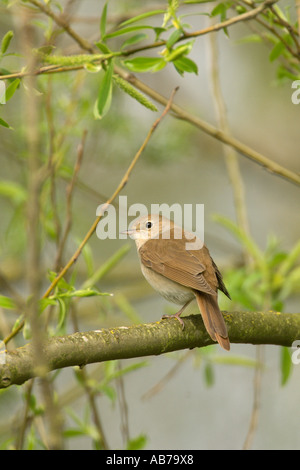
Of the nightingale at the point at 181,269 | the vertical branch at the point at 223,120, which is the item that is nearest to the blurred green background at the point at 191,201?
the vertical branch at the point at 223,120

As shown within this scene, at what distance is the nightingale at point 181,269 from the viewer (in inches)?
140

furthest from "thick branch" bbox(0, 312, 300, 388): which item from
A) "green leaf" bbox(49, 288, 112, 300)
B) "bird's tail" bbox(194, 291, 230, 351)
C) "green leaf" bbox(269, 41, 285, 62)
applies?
"green leaf" bbox(269, 41, 285, 62)

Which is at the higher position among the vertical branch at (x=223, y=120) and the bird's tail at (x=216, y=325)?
the vertical branch at (x=223, y=120)

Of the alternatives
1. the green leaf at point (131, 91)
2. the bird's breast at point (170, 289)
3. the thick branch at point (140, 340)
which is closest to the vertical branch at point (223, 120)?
the bird's breast at point (170, 289)

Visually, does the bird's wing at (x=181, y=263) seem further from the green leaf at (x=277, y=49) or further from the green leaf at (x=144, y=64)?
the green leaf at (x=144, y=64)

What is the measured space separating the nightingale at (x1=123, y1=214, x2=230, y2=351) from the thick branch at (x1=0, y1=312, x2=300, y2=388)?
163mm

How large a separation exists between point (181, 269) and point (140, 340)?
1.09 meters

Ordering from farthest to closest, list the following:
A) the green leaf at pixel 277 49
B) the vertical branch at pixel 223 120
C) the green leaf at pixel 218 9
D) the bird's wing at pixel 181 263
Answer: the vertical branch at pixel 223 120
the bird's wing at pixel 181 263
the green leaf at pixel 277 49
the green leaf at pixel 218 9

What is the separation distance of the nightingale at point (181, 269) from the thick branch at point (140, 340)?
163 mm

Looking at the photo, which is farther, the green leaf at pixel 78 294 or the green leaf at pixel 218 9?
the green leaf at pixel 218 9

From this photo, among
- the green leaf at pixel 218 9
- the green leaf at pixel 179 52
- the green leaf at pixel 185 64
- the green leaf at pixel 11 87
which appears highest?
the green leaf at pixel 218 9

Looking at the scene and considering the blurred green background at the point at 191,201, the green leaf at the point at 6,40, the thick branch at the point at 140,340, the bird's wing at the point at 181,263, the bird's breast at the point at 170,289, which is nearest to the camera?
the thick branch at the point at 140,340

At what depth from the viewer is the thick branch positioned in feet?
7.55
